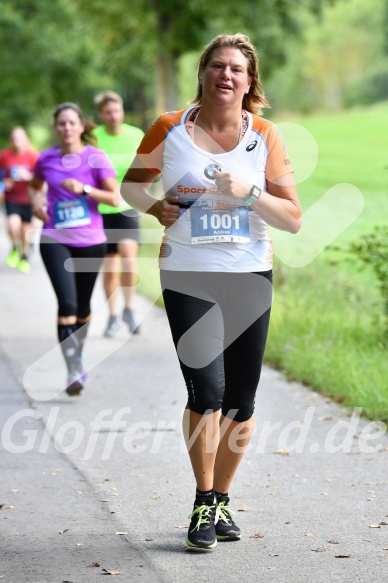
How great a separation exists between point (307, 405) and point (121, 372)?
6.40 feet

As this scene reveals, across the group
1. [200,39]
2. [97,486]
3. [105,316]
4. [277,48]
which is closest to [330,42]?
[277,48]

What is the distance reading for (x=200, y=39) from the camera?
900 inches

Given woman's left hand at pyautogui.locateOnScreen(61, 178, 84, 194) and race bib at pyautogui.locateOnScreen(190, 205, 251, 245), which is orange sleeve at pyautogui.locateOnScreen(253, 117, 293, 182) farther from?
woman's left hand at pyautogui.locateOnScreen(61, 178, 84, 194)

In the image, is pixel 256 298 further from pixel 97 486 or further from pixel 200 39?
pixel 200 39

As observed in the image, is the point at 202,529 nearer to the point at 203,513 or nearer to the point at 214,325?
the point at 203,513

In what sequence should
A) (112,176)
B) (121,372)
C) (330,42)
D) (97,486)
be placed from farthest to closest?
(330,42), (121,372), (112,176), (97,486)

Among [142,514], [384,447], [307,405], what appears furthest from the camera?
[307,405]

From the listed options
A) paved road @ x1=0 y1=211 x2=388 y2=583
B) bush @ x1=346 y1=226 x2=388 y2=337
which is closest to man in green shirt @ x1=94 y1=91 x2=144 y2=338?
paved road @ x1=0 y1=211 x2=388 y2=583

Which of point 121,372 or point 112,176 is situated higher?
point 112,176

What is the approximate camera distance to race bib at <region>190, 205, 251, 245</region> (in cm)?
479

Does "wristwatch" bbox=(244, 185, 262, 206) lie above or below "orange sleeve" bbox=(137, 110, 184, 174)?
below

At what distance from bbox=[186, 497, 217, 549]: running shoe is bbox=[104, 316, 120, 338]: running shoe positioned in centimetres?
629

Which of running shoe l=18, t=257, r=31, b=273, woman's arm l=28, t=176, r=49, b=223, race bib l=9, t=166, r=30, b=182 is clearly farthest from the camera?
running shoe l=18, t=257, r=31, b=273

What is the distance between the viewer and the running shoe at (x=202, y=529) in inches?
190
